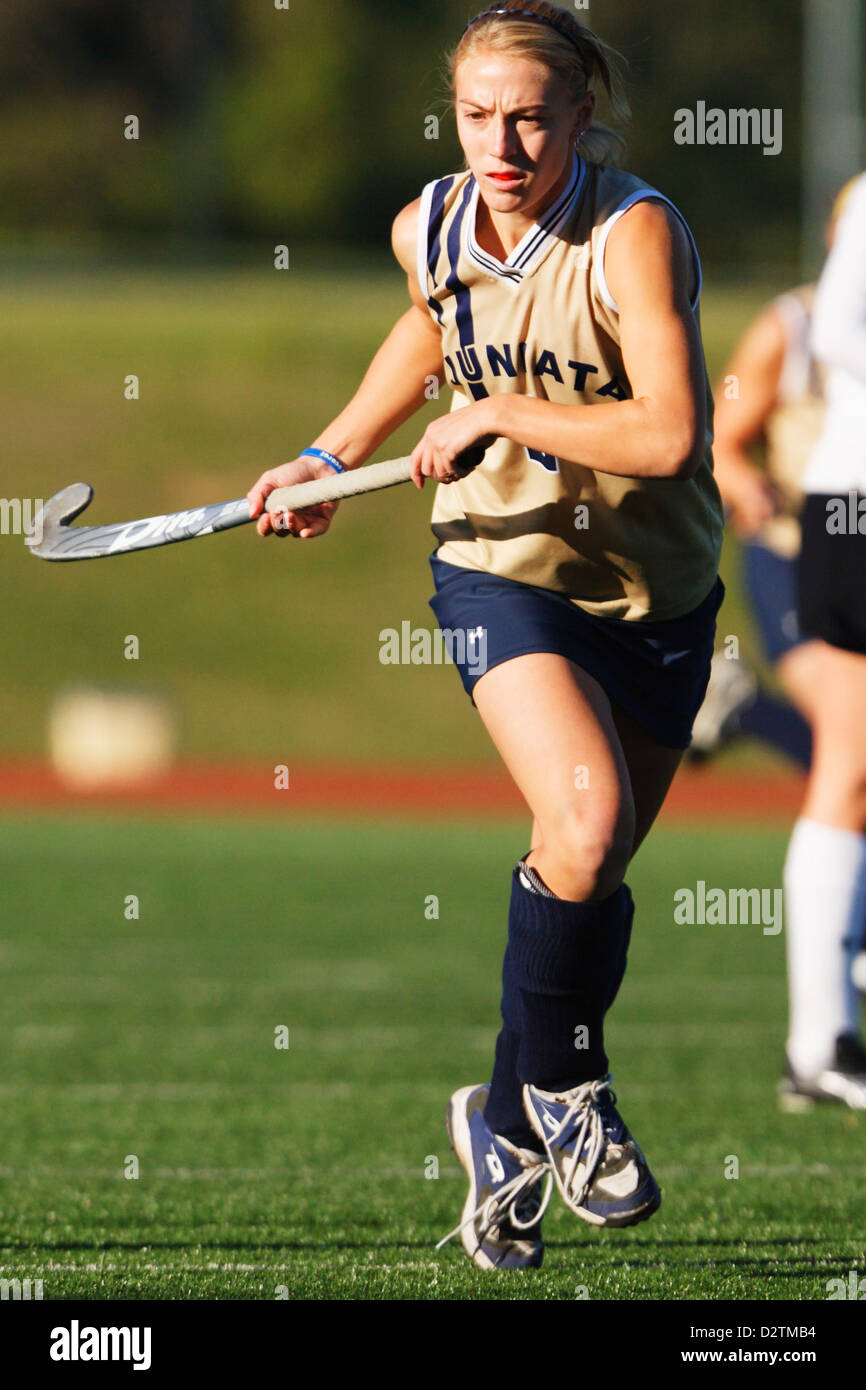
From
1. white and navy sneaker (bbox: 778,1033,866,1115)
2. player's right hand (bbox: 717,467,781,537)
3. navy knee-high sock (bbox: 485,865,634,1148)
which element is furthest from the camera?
player's right hand (bbox: 717,467,781,537)

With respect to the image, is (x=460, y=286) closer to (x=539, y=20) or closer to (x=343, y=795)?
(x=539, y=20)

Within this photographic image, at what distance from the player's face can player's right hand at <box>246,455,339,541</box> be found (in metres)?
0.57

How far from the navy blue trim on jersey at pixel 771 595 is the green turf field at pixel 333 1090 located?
1.17 m

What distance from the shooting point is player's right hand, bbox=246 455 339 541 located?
11.0ft

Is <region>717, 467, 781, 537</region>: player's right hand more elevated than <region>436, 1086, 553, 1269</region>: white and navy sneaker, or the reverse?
<region>717, 467, 781, 537</region>: player's right hand

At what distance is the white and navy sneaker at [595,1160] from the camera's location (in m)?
3.10

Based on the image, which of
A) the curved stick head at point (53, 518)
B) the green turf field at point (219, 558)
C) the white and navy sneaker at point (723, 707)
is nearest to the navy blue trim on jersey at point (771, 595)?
the white and navy sneaker at point (723, 707)

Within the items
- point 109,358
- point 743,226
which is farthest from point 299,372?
point 743,226

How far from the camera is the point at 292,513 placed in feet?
11.0

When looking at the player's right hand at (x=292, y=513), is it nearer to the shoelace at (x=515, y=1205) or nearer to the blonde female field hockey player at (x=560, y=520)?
the blonde female field hockey player at (x=560, y=520)

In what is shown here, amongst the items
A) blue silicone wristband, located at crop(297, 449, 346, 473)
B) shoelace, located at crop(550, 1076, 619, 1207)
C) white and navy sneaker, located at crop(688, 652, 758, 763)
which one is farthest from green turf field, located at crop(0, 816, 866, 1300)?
blue silicone wristband, located at crop(297, 449, 346, 473)

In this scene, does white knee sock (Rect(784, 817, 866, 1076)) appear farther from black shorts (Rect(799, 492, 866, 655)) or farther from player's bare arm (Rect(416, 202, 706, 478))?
player's bare arm (Rect(416, 202, 706, 478))

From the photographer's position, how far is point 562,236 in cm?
310

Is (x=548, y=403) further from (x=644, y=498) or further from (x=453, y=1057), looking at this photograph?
(x=453, y=1057)
